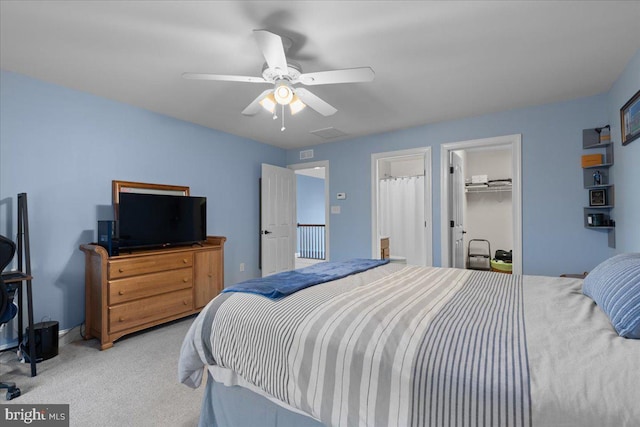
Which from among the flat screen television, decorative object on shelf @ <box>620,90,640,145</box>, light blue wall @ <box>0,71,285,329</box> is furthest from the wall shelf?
light blue wall @ <box>0,71,285,329</box>

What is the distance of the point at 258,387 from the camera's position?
1.28 m

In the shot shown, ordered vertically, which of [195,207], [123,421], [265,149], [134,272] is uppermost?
[265,149]

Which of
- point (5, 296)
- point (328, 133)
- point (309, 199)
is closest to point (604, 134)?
point (328, 133)

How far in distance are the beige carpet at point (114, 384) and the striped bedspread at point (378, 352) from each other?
52 cm

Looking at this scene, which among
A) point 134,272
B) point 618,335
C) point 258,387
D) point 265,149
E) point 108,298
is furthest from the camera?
point 265,149

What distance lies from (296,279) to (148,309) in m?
2.01

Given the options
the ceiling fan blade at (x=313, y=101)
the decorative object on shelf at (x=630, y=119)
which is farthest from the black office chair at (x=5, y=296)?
the decorative object on shelf at (x=630, y=119)

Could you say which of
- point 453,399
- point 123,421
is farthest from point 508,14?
point 123,421

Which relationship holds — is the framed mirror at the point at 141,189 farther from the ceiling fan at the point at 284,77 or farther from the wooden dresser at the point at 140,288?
the ceiling fan at the point at 284,77

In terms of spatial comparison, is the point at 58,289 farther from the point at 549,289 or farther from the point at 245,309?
the point at 549,289

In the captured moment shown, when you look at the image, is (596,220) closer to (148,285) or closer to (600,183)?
(600,183)

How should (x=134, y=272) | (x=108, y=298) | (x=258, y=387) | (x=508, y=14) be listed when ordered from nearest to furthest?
(x=258, y=387) → (x=508, y=14) → (x=108, y=298) → (x=134, y=272)

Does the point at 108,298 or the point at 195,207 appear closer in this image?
the point at 108,298

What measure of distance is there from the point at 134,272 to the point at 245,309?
204 cm
